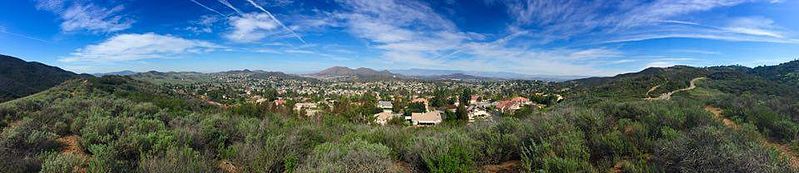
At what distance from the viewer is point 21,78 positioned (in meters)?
66.8

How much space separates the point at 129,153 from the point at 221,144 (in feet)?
5.21

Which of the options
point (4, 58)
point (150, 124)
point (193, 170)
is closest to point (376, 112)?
point (150, 124)

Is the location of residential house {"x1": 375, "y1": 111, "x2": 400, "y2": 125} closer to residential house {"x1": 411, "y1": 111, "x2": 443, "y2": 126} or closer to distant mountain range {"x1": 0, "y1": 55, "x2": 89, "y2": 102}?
residential house {"x1": 411, "y1": 111, "x2": 443, "y2": 126}

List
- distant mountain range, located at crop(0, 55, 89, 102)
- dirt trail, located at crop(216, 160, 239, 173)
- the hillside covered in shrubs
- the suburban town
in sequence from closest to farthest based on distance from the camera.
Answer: the hillside covered in shrubs < dirt trail, located at crop(216, 160, 239, 173) < the suburban town < distant mountain range, located at crop(0, 55, 89, 102)

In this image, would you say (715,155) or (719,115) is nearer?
(715,155)

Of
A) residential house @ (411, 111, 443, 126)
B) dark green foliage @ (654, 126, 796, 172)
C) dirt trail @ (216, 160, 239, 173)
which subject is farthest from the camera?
residential house @ (411, 111, 443, 126)

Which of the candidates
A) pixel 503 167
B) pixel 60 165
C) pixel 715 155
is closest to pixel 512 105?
pixel 503 167

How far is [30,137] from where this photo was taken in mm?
6703

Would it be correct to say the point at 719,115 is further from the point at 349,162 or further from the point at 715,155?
the point at 349,162

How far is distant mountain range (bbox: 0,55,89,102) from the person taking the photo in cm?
5388

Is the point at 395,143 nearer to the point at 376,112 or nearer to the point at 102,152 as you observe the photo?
the point at 102,152

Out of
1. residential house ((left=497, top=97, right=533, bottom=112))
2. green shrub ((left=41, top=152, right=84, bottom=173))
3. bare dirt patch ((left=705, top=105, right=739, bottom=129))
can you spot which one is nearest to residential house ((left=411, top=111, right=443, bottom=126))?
residential house ((left=497, top=97, right=533, bottom=112))

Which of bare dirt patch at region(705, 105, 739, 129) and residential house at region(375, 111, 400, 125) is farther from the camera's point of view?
residential house at region(375, 111, 400, 125)

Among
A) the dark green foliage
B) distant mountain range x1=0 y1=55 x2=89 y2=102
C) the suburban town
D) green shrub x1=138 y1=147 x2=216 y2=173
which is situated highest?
the dark green foliage
